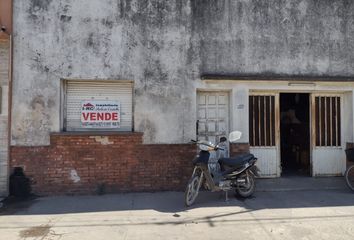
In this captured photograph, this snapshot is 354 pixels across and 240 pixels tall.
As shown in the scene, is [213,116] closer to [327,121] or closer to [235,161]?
[235,161]

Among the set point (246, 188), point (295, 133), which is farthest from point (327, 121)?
point (246, 188)

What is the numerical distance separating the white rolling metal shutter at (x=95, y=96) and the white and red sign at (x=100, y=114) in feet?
0.29

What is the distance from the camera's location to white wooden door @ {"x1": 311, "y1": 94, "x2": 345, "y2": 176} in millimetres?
9305

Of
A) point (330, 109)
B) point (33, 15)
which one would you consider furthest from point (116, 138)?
point (330, 109)

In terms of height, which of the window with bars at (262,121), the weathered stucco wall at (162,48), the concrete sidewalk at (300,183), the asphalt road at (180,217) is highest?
the weathered stucco wall at (162,48)

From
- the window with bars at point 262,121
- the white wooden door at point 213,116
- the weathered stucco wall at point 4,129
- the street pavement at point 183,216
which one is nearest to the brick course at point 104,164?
the weathered stucco wall at point 4,129

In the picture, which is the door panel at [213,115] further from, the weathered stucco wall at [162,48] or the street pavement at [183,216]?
the street pavement at [183,216]

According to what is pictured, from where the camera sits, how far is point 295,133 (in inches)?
450

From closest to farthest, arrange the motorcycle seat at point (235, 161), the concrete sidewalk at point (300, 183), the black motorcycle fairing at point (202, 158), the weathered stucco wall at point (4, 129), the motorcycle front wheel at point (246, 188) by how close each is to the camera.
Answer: the black motorcycle fairing at point (202, 158)
the motorcycle seat at point (235, 161)
the motorcycle front wheel at point (246, 188)
the weathered stucco wall at point (4, 129)
the concrete sidewalk at point (300, 183)

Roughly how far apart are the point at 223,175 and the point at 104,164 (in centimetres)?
256

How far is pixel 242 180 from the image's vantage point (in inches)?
299

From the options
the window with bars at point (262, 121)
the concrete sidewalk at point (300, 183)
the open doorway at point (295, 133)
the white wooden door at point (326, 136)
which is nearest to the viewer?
the concrete sidewalk at point (300, 183)

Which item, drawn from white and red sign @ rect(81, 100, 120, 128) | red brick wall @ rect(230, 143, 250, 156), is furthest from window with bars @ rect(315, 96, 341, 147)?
white and red sign @ rect(81, 100, 120, 128)

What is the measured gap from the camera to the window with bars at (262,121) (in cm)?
909
